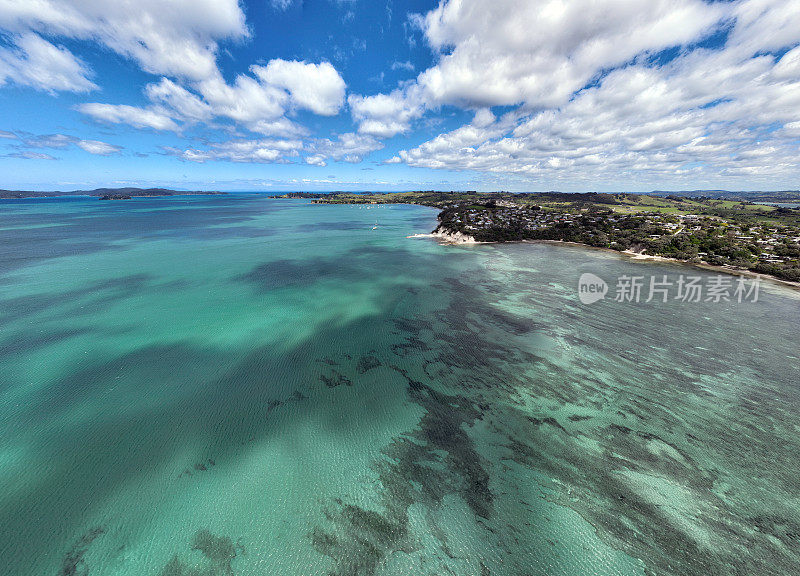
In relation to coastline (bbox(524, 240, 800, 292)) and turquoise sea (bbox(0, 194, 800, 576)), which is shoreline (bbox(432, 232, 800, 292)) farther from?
turquoise sea (bbox(0, 194, 800, 576))

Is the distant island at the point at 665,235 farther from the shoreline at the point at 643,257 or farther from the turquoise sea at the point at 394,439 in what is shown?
the turquoise sea at the point at 394,439

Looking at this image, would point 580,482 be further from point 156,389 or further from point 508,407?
point 156,389

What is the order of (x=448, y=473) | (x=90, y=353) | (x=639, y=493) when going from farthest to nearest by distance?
1. (x=90, y=353)
2. (x=448, y=473)
3. (x=639, y=493)

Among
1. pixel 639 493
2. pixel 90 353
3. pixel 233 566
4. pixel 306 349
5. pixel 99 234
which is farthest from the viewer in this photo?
pixel 99 234

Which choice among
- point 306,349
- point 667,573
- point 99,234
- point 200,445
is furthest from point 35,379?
point 99,234

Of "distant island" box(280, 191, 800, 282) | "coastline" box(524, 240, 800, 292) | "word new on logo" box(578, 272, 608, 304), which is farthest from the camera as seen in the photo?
"distant island" box(280, 191, 800, 282)

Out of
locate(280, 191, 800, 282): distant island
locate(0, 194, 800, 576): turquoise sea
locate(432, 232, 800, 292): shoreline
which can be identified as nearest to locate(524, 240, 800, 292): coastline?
locate(432, 232, 800, 292): shoreline

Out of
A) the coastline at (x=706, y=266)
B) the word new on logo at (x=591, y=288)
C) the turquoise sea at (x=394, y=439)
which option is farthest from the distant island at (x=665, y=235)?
the word new on logo at (x=591, y=288)

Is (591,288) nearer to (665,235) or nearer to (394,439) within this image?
(394,439)
